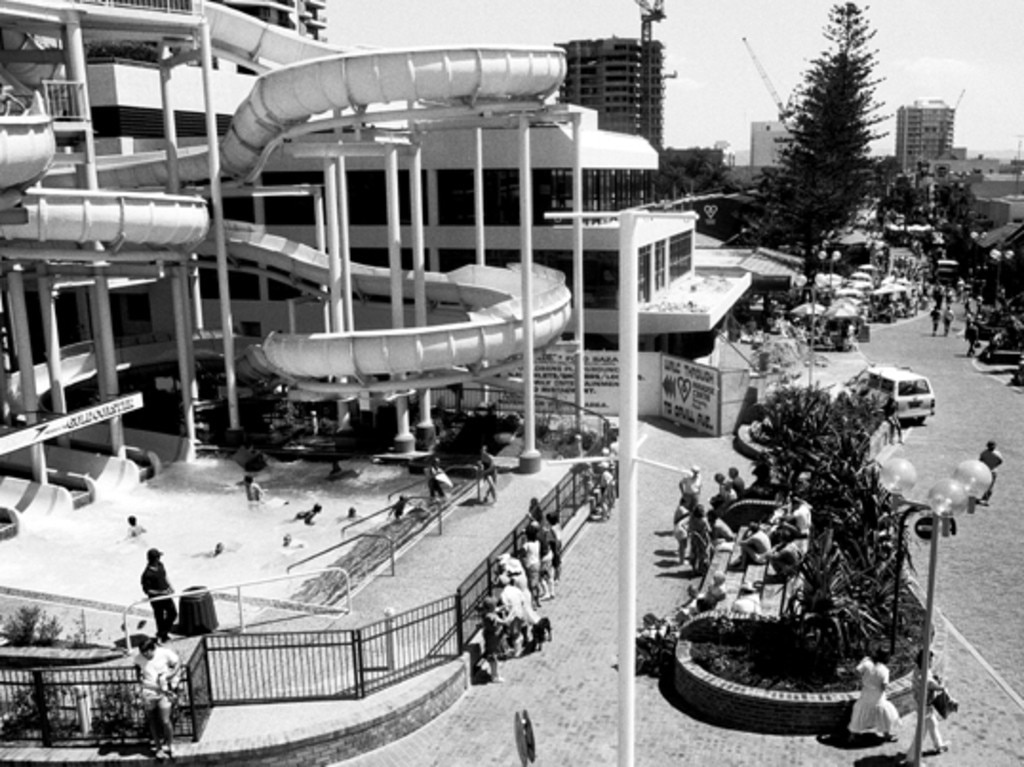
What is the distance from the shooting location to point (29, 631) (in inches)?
562

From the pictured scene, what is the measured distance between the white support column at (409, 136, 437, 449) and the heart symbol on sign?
711cm

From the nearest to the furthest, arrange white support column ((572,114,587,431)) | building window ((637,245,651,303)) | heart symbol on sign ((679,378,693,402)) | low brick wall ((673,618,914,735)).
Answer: low brick wall ((673,618,914,735)) < white support column ((572,114,587,431)) < heart symbol on sign ((679,378,693,402)) < building window ((637,245,651,303))

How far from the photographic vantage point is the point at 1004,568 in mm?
17922

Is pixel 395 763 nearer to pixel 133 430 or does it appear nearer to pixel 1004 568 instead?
pixel 1004 568

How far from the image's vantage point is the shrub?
14.2 meters

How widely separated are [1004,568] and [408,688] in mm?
10305

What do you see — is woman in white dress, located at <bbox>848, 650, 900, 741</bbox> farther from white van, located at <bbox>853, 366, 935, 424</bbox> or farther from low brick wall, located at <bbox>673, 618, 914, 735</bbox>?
white van, located at <bbox>853, 366, 935, 424</bbox>

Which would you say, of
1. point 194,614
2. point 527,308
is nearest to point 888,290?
point 527,308

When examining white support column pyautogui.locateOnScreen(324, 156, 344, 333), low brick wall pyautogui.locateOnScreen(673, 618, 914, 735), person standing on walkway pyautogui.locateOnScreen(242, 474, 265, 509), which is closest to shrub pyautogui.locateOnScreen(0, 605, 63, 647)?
person standing on walkway pyautogui.locateOnScreen(242, 474, 265, 509)

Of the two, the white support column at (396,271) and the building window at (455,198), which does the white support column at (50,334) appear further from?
the building window at (455,198)

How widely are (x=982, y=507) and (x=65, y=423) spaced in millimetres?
17816

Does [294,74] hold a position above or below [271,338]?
above

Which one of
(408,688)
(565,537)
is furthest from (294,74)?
(408,688)

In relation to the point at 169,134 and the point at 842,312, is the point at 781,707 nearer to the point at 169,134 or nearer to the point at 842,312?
the point at 169,134
